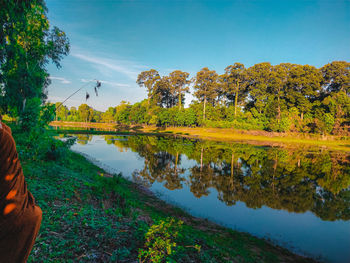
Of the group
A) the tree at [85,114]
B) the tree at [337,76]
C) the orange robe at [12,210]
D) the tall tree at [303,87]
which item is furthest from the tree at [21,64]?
the tree at [85,114]

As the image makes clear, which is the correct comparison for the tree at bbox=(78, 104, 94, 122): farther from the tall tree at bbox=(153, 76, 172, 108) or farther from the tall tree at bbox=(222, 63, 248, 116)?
the tall tree at bbox=(222, 63, 248, 116)

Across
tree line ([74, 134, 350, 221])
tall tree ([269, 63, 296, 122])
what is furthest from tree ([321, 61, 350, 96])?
tree line ([74, 134, 350, 221])

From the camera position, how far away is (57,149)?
11016 mm

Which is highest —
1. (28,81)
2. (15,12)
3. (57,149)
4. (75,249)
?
(15,12)

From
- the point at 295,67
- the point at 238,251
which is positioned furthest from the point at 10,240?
the point at 295,67

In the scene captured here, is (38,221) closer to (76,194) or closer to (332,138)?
(76,194)

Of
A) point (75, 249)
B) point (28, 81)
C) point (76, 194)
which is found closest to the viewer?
point (75, 249)

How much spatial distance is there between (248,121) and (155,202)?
5729 cm

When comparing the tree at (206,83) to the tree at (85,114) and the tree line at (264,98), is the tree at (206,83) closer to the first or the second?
the tree line at (264,98)

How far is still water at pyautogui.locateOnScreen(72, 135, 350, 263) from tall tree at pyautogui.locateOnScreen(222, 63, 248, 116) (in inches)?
2094

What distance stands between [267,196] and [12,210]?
44.4 ft

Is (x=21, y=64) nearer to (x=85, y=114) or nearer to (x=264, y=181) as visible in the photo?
(x=264, y=181)

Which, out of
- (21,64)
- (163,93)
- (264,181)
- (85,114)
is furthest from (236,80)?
(85,114)

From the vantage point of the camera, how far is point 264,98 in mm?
64438
